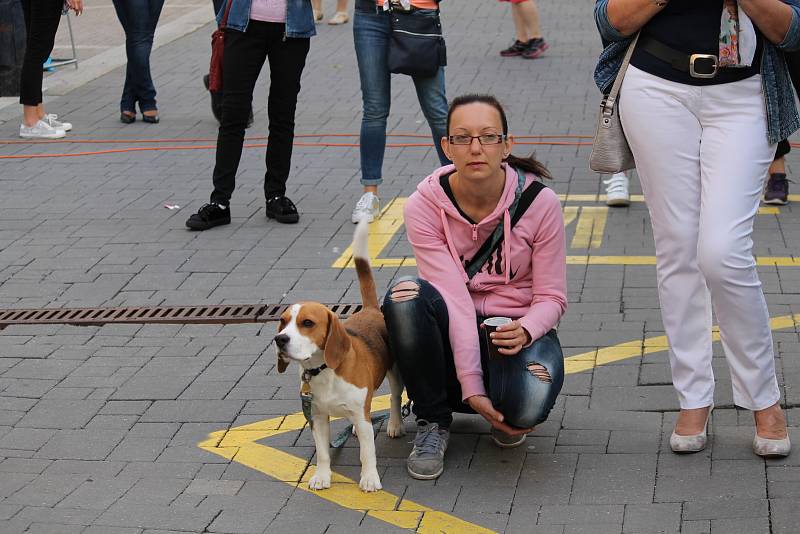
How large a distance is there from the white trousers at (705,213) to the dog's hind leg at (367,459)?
1.08m

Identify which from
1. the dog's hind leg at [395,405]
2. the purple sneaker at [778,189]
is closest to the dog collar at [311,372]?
the dog's hind leg at [395,405]

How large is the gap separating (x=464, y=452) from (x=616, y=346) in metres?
1.21

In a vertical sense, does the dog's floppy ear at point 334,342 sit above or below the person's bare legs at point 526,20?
above

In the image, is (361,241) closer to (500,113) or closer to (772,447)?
(500,113)

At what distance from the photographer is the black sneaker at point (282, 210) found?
7430mm

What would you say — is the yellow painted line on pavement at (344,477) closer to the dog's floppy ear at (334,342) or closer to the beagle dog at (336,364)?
the beagle dog at (336,364)

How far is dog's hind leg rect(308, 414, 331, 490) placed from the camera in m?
4.12

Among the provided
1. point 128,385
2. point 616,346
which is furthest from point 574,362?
point 128,385

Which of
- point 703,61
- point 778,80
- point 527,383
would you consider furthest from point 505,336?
point 778,80

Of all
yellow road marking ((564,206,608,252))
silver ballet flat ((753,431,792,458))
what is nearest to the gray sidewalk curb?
yellow road marking ((564,206,608,252))

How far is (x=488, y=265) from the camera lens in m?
4.32

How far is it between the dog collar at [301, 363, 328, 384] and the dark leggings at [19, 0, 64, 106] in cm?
639

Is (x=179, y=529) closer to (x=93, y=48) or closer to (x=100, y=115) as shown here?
(x=100, y=115)

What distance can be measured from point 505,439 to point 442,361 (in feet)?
1.29
